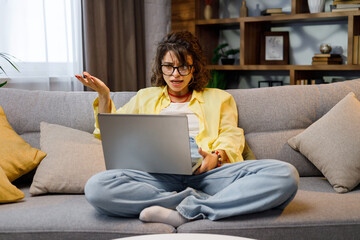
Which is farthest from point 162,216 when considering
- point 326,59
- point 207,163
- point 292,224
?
point 326,59

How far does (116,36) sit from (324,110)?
6.08ft

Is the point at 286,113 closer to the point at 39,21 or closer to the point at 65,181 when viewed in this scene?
the point at 65,181

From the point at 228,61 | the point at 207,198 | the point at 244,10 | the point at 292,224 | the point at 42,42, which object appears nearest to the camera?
the point at 292,224

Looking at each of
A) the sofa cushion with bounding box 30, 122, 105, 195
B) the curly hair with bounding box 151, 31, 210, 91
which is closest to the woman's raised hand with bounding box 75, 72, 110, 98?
the sofa cushion with bounding box 30, 122, 105, 195

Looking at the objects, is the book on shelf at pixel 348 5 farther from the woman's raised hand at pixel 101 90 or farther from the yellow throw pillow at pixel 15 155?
the yellow throw pillow at pixel 15 155

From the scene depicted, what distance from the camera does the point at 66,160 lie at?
1.91 meters

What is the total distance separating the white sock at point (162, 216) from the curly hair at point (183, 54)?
772 millimetres

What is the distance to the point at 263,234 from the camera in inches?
59.3

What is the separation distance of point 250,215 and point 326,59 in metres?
2.29

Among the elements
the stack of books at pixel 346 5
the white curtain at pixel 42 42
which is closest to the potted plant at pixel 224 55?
the stack of books at pixel 346 5

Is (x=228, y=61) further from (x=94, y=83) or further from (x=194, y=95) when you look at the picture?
(x=94, y=83)

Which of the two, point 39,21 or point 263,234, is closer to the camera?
point 263,234

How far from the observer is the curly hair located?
2070 millimetres

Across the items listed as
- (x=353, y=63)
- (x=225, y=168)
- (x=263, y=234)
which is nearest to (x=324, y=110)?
(x=225, y=168)
